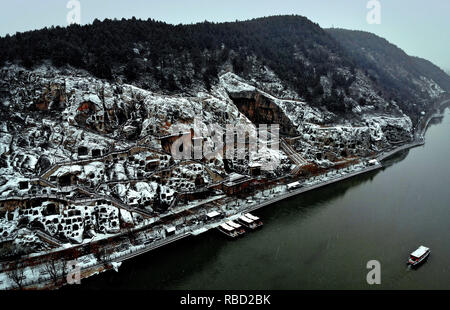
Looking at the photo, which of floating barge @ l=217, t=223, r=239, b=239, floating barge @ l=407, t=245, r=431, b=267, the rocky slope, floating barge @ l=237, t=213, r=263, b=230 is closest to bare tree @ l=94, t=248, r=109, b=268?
the rocky slope

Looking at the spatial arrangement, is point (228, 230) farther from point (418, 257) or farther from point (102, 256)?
point (418, 257)

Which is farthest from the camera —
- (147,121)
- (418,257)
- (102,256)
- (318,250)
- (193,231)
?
(147,121)

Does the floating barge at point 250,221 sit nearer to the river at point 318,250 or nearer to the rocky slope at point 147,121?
the river at point 318,250

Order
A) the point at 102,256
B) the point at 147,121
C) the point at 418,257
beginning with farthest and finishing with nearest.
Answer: the point at 147,121 < the point at 418,257 < the point at 102,256

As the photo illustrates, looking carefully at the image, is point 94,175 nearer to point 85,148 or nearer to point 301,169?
point 85,148

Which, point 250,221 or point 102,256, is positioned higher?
point 250,221

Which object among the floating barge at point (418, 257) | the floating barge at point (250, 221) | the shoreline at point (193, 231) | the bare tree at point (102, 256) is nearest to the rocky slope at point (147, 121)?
the shoreline at point (193, 231)

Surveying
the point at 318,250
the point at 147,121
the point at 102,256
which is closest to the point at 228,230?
the point at 318,250

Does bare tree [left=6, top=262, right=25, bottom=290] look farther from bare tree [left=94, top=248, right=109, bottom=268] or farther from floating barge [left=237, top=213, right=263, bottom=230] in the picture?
floating barge [left=237, top=213, right=263, bottom=230]
